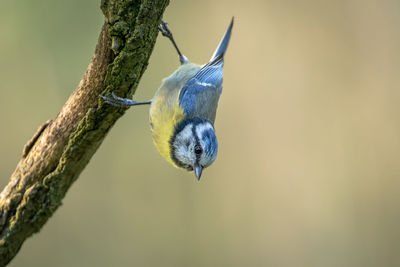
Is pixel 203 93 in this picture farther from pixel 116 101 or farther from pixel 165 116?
pixel 116 101

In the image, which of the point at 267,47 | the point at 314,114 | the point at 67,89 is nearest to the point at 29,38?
the point at 67,89

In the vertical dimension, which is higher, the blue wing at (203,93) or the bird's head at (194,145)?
the blue wing at (203,93)

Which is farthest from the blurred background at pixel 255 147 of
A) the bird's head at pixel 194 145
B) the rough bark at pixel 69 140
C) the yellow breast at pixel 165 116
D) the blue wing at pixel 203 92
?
the rough bark at pixel 69 140

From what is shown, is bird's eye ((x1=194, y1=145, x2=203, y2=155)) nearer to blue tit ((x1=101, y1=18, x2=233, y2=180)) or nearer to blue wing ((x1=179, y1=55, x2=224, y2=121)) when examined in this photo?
blue tit ((x1=101, y1=18, x2=233, y2=180))

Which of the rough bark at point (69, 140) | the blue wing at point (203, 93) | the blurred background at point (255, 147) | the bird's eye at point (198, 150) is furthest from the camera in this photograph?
the blurred background at point (255, 147)

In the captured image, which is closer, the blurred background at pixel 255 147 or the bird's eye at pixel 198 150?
the bird's eye at pixel 198 150

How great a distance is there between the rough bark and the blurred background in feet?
6.48

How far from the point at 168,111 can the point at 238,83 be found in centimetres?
174

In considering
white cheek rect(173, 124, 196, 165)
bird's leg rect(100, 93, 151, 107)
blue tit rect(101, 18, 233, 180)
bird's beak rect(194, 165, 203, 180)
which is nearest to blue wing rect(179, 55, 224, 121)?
blue tit rect(101, 18, 233, 180)

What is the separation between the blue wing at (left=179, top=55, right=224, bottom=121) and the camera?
2510 millimetres

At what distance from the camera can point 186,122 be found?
2426 millimetres

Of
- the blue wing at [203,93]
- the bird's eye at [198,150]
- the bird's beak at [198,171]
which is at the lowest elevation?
the bird's beak at [198,171]

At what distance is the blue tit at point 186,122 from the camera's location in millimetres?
2339

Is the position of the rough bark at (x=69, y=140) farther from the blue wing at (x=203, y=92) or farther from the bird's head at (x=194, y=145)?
the blue wing at (x=203, y=92)
